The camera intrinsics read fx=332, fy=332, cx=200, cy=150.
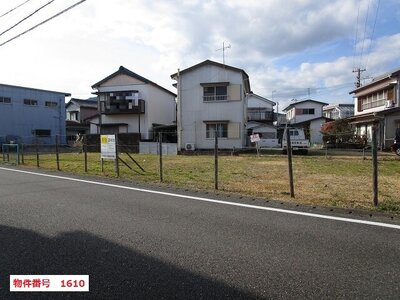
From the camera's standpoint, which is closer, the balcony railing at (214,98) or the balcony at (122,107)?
the balcony railing at (214,98)

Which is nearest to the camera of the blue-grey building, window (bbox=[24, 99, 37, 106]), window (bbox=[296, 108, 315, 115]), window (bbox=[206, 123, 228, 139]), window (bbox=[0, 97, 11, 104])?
window (bbox=[206, 123, 228, 139])

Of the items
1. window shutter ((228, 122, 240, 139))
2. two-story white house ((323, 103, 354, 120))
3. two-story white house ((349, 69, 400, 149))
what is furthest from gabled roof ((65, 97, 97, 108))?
two-story white house ((323, 103, 354, 120))

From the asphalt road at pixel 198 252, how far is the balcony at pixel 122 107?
90.8ft

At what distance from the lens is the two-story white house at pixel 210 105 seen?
2755 cm

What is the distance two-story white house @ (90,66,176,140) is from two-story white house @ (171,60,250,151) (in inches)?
292

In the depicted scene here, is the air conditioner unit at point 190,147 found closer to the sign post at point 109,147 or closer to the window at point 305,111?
the sign post at point 109,147

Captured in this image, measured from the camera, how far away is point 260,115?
52094 mm

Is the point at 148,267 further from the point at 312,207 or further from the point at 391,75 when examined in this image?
the point at 391,75

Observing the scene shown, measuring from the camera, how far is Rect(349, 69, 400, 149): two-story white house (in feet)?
91.5

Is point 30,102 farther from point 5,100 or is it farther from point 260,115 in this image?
point 260,115

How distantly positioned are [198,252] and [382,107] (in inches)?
1277

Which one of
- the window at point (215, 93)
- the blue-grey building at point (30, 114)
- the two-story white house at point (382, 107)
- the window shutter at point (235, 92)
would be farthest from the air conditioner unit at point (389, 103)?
the blue-grey building at point (30, 114)
